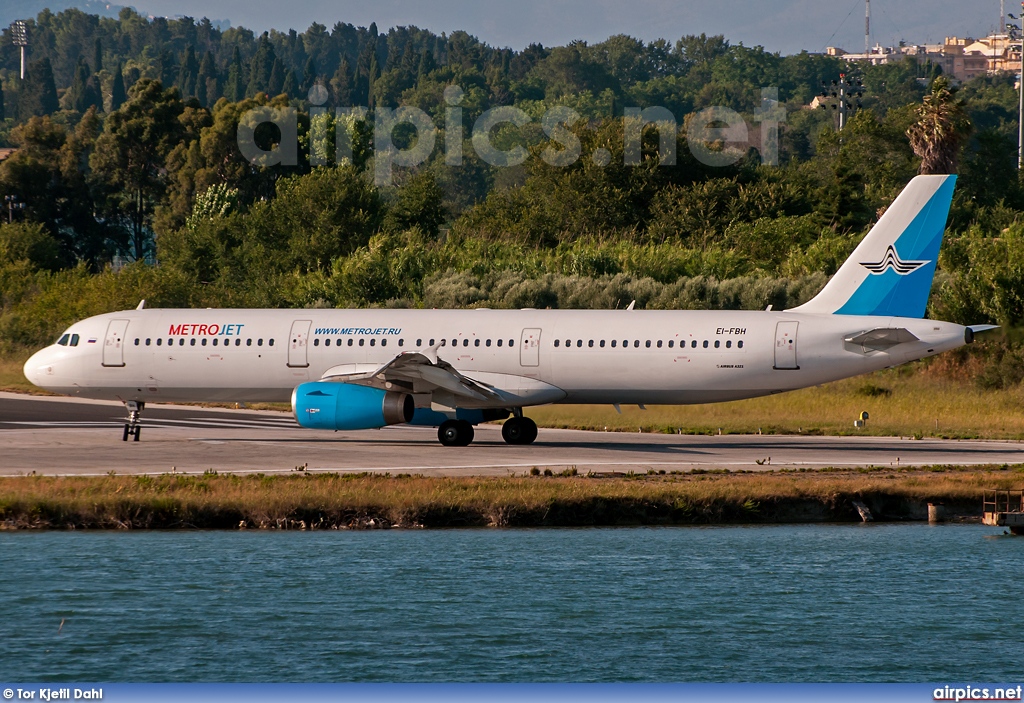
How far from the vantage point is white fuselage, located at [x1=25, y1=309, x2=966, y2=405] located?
36406 millimetres

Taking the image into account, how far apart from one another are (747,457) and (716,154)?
75279 millimetres

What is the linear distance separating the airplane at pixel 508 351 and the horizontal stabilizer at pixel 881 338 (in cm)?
3

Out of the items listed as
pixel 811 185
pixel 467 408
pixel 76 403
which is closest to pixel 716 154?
pixel 811 185

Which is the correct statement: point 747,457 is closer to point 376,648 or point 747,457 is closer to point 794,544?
point 794,544

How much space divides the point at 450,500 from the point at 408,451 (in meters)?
10.3

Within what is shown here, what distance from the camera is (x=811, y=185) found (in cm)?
10356

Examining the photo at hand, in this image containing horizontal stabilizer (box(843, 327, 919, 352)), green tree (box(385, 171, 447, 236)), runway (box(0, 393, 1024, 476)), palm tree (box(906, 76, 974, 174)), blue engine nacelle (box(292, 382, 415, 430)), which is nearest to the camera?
runway (box(0, 393, 1024, 476))

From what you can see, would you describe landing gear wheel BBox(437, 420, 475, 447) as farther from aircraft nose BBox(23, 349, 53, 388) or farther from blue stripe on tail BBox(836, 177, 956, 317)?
aircraft nose BBox(23, 349, 53, 388)

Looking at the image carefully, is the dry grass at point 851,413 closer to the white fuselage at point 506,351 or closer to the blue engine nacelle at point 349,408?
the white fuselage at point 506,351

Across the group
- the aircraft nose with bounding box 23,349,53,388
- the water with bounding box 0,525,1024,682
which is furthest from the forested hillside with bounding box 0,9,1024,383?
the water with bounding box 0,525,1024,682

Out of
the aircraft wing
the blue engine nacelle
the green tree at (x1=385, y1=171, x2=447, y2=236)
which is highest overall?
the green tree at (x1=385, y1=171, x2=447, y2=236)

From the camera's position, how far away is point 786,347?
119ft

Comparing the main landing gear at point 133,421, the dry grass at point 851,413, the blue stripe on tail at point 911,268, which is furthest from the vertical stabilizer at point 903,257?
the main landing gear at point 133,421

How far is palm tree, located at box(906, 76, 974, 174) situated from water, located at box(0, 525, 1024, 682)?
220 feet
